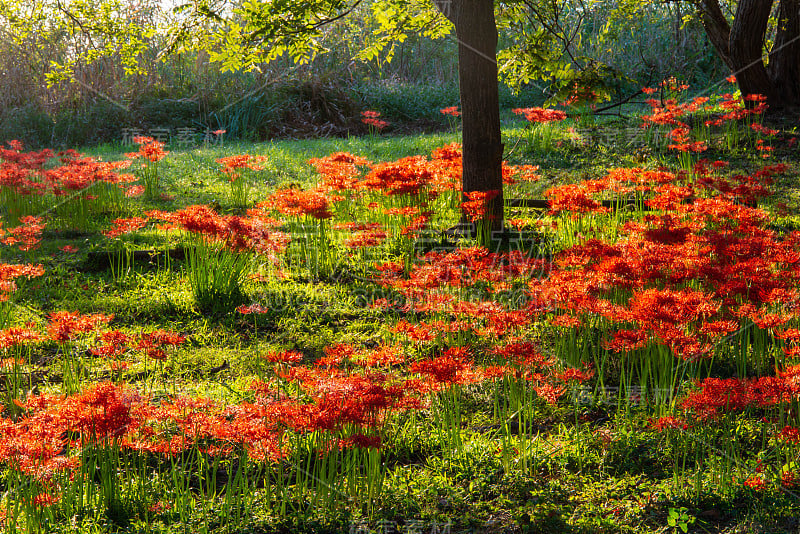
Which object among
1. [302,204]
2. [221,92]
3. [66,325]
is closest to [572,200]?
[302,204]

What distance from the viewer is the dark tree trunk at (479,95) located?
5.70 meters

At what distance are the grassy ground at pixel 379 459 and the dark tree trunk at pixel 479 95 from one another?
157 cm

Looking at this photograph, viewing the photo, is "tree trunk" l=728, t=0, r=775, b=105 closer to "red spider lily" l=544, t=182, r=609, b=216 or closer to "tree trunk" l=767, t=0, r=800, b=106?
"tree trunk" l=767, t=0, r=800, b=106

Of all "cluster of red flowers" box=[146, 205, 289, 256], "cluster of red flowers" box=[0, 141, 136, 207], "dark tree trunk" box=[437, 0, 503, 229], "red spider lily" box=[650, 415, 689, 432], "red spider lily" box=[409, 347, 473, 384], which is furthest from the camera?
"cluster of red flowers" box=[0, 141, 136, 207]

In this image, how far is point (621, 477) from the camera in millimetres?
2982

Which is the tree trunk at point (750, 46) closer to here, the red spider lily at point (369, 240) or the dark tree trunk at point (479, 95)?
the dark tree trunk at point (479, 95)

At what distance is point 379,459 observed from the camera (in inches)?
110

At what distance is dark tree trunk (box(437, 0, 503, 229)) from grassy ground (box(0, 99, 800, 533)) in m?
1.57

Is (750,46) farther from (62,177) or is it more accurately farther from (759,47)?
(62,177)

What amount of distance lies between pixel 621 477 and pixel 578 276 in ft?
4.08

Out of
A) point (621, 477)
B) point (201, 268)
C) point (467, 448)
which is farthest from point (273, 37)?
point (621, 477)

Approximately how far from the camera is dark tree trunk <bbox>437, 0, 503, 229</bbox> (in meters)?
5.70

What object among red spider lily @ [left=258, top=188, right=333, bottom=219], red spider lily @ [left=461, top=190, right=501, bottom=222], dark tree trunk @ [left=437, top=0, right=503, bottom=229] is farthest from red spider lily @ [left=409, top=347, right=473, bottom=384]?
dark tree trunk @ [left=437, top=0, right=503, bottom=229]

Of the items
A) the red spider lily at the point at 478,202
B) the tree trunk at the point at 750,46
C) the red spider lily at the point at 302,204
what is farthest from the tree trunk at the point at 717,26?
the red spider lily at the point at 302,204
